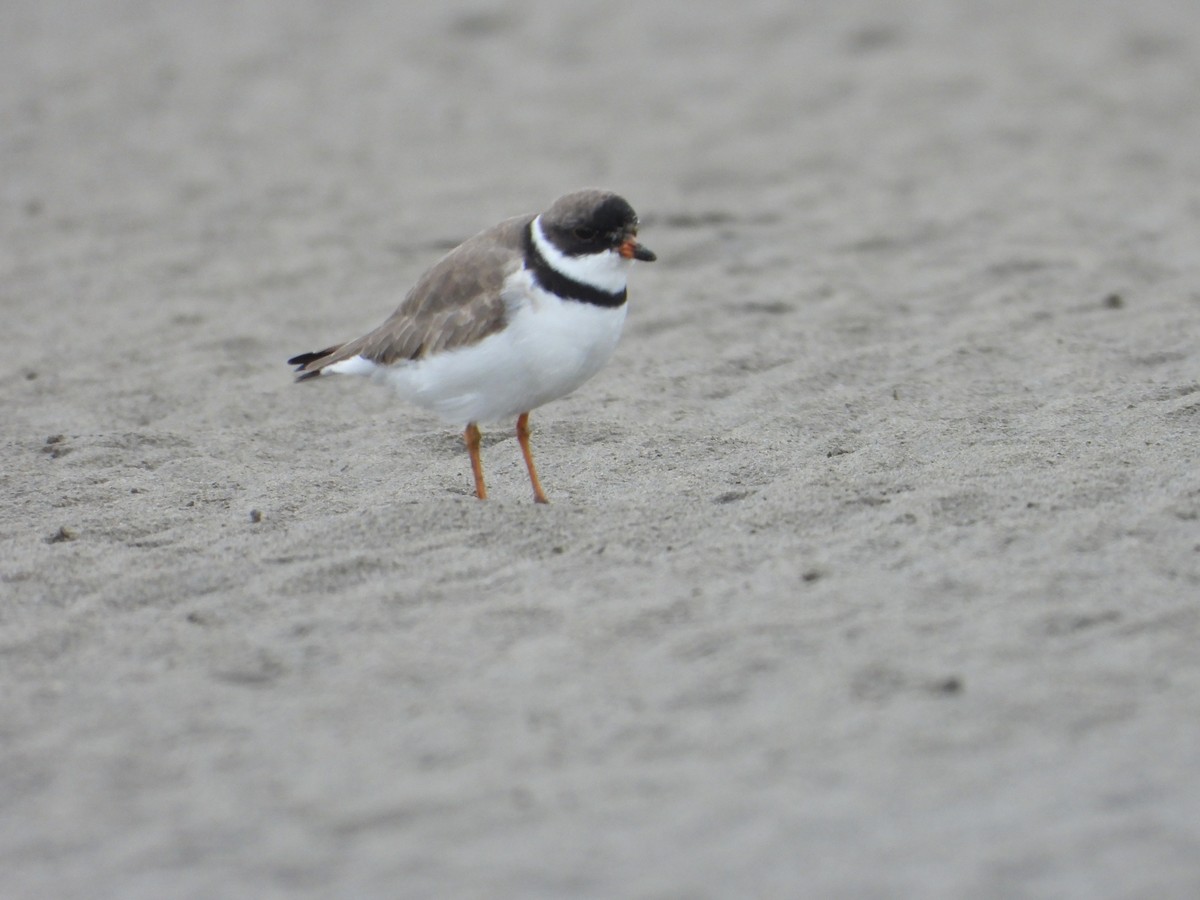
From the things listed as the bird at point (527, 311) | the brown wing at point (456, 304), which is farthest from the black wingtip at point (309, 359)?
the bird at point (527, 311)

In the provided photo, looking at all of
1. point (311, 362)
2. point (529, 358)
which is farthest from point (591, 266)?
point (311, 362)

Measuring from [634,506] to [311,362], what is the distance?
131 centimetres

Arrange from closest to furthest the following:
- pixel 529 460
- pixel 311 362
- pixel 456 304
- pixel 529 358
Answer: pixel 529 358 < pixel 456 304 < pixel 529 460 < pixel 311 362

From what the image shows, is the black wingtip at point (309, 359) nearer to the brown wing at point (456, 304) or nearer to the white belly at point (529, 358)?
the brown wing at point (456, 304)

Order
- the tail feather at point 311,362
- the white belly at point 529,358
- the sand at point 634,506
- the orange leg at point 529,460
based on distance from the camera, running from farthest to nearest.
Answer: the tail feather at point 311,362 → the orange leg at point 529,460 → the white belly at point 529,358 → the sand at point 634,506

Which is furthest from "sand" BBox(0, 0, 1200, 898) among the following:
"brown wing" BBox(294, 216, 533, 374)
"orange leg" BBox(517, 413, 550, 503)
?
"brown wing" BBox(294, 216, 533, 374)

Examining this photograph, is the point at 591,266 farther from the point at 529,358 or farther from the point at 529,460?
the point at 529,460

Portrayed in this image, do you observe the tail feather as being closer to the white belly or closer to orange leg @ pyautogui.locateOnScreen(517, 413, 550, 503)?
the white belly

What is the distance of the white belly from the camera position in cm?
447

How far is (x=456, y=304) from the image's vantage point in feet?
15.3

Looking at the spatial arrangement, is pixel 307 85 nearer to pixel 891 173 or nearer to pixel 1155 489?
pixel 891 173

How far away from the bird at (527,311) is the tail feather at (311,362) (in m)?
0.49

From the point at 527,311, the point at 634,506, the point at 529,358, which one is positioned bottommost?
the point at 634,506

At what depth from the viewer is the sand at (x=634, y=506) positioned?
124 inches
